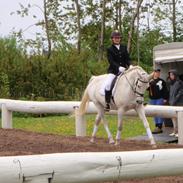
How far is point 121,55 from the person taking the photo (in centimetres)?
1259

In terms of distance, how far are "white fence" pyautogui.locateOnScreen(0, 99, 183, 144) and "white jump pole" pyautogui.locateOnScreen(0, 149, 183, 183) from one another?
7434 mm

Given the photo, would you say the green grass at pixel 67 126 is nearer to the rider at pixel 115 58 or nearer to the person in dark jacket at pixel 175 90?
the person in dark jacket at pixel 175 90

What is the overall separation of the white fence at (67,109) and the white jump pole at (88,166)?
7.43 meters

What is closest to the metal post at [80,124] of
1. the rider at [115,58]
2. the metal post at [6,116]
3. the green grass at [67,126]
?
the rider at [115,58]

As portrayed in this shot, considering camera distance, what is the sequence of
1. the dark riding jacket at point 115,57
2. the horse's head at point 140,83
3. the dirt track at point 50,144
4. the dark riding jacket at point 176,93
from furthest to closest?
1. the dark riding jacket at point 176,93
2. the dark riding jacket at point 115,57
3. the horse's head at point 140,83
4. the dirt track at point 50,144

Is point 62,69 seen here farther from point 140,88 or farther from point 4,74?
point 140,88

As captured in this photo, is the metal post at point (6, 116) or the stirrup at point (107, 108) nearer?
the stirrup at point (107, 108)

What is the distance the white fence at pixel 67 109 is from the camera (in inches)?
482

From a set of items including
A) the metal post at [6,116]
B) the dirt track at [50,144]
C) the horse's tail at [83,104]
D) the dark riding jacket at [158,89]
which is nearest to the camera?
the dirt track at [50,144]

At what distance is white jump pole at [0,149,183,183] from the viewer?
4016mm

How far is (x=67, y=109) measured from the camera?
44.0 ft

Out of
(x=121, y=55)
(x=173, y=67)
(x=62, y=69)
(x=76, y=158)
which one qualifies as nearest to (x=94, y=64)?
(x=62, y=69)

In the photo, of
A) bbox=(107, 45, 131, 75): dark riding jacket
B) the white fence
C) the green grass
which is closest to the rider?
bbox=(107, 45, 131, 75): dark riding jacket

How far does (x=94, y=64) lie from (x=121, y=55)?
20737 millimetres
